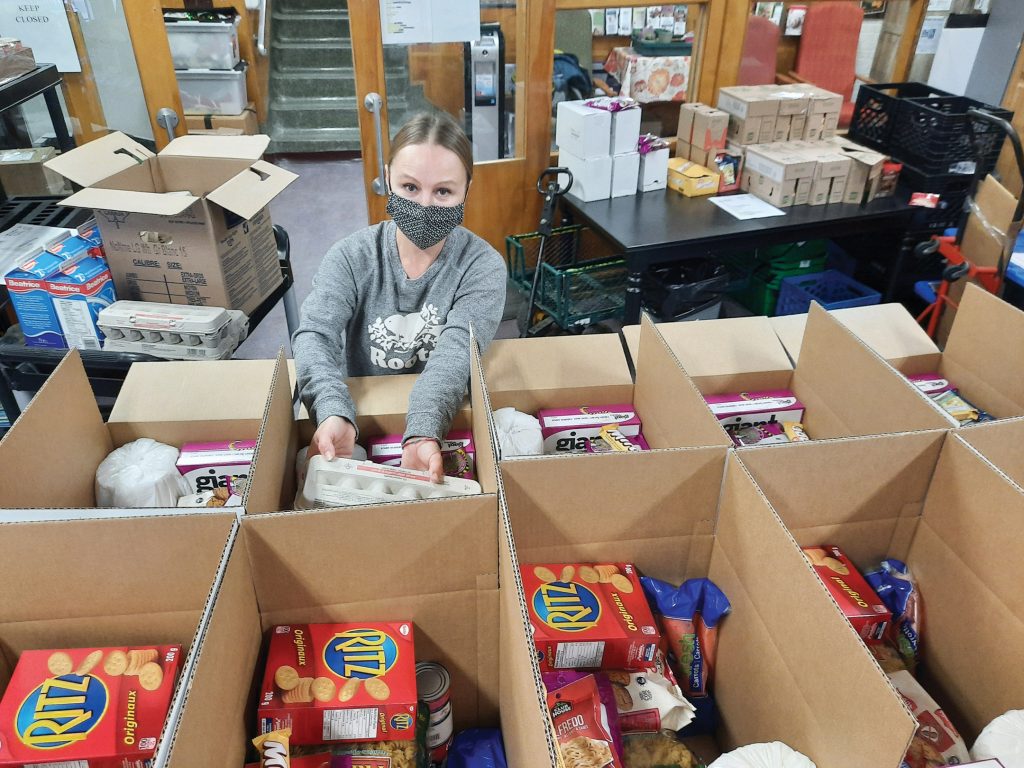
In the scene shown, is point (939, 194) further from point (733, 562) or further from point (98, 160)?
point (98, 160)

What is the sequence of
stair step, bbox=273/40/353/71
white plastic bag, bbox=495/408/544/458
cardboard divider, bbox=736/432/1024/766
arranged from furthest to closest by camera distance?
stair step, bbox=273/40/353/71 → white plastic bag, bbox=495/408/544/458 → cardboard divider, bbox=736/432/1024/766

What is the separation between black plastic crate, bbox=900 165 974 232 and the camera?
9.41 feet

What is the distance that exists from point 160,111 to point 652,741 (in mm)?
2783

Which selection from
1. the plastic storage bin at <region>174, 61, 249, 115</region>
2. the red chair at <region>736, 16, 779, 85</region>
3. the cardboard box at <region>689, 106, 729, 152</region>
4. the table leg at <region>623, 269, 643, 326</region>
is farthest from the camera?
the plastic storage bin at <region>174, 61, 249, 115</region>

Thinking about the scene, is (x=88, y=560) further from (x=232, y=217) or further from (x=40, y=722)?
(x=232, y=217)

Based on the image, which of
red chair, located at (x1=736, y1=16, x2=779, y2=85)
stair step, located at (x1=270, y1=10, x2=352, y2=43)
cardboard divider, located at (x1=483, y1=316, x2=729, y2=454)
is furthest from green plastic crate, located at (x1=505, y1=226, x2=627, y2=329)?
stair step, located at (x1=270, y1=10, x2=352, y2=43)

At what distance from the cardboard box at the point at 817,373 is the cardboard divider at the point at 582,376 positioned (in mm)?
108

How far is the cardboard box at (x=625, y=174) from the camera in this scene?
2.84 meters

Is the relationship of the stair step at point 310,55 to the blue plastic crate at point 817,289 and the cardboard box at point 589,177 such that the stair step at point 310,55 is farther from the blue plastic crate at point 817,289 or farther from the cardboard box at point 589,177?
the blue plastic crate at point 817,289

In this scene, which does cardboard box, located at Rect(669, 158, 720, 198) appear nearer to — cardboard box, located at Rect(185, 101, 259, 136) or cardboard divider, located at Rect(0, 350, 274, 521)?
cardboard divider, located at Rect(0, 350, 274, 521)

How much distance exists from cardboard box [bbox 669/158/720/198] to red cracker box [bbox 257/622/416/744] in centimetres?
244

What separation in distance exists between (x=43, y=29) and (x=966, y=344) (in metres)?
3.15

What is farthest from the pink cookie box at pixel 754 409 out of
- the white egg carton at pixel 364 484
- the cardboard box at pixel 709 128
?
the cardboard box at pixel 709 128

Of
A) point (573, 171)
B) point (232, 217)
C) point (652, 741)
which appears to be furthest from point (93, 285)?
point (573, 171)
